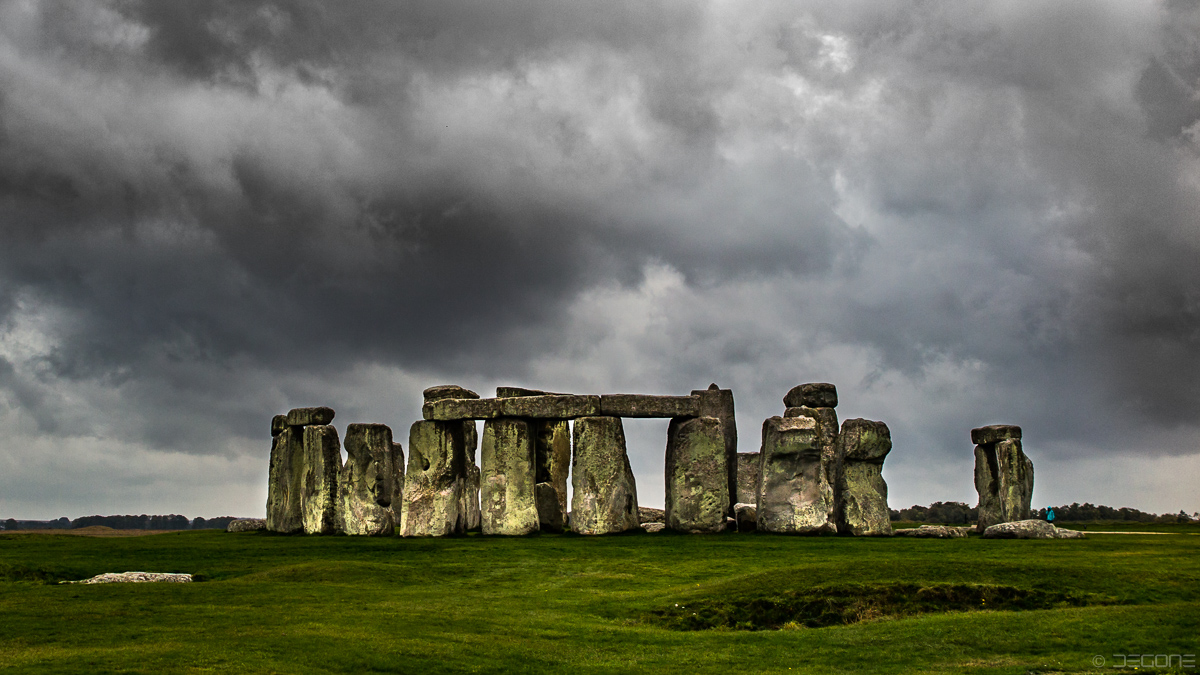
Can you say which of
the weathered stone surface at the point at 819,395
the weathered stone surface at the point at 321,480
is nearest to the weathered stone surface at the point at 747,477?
the weathered stone surface at the point at 819,395

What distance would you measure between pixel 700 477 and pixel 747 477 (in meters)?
7.24

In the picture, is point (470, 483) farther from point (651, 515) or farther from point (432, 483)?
point (651, 515)

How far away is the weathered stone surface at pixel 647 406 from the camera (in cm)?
2898

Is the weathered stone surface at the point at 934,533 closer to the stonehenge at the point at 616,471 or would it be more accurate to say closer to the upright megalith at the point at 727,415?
the stonehenge at the point at 616,471

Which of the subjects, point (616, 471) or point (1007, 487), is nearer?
point (616, 471)

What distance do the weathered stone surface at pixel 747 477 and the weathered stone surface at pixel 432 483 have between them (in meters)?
9.95

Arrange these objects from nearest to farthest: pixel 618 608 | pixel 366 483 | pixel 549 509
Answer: pixel 618 608 < pixel 366 483 < pixel 549 509

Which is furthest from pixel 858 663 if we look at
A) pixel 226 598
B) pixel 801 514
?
pixel 801 514

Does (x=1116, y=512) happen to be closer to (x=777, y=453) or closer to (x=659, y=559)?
(x=777, y=453)

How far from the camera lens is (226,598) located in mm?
17547

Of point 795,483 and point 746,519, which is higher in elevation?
point 795,483

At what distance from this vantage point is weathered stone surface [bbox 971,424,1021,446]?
1303 inches

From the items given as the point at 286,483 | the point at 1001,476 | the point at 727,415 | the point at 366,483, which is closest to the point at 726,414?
the point at 727,415

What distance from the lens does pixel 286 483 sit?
114 feet
